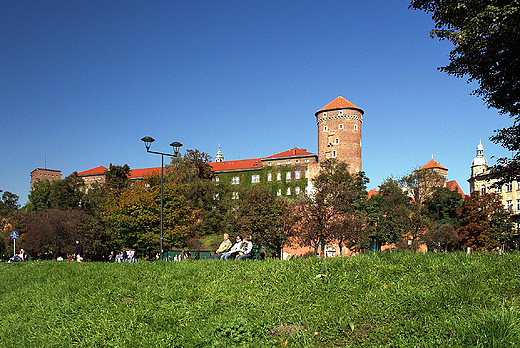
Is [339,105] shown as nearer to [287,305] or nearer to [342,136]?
[342,136]

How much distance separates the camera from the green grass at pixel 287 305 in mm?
5664

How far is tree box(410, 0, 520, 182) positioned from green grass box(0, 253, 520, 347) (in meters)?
7.97

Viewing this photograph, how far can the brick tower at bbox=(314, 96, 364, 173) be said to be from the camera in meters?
78.9

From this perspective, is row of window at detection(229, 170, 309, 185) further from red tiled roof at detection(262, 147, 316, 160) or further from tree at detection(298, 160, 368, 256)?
tree at detection(298, 160, 368, 256)

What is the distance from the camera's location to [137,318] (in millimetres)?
7383

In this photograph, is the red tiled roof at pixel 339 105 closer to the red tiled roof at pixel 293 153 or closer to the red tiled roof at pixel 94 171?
the red tiled roof at pixel 293 153

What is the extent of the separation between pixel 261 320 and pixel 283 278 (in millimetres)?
1807

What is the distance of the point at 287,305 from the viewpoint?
7055 mm

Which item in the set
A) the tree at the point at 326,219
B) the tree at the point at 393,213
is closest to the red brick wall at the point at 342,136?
the tree at the point at 393,213

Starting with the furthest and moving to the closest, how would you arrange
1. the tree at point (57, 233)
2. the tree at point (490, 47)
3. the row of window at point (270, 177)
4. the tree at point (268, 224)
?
the row of window at point (270, 177) < the tree at point (57, 233) < the tree at point (268, 224) < the tree at point (490, 47)

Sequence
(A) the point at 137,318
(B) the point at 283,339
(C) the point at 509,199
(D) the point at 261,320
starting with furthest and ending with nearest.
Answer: (C) the point at 509,199, (A) the point at 137,318, (D) the point at 261,320, (B) the point at 283,339

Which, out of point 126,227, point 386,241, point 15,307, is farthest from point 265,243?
point 15,307

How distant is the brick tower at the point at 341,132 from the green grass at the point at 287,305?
70.8 meters

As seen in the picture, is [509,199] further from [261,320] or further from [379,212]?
[261,320]
